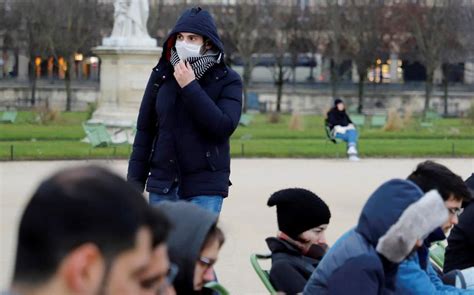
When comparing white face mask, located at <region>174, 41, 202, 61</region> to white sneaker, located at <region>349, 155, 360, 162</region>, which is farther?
white sneaker, located at <region>349, 155, 360, 162</region>

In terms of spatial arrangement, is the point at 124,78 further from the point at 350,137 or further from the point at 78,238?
the point at 78,238

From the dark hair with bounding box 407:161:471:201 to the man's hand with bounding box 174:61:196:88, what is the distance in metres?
1.43

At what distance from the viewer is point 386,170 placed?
2095 cm

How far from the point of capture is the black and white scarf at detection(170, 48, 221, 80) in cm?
675

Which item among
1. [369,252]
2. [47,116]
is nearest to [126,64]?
[47,116]

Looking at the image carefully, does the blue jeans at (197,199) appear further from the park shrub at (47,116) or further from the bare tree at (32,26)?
the bare tree at (32,26)

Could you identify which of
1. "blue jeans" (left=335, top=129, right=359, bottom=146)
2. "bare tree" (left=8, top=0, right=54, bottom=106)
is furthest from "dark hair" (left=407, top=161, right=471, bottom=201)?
"bare tree" (left=8, top=0, right=54, bottom=106)

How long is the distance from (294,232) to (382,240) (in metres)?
1.35

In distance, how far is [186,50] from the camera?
22.0 ft

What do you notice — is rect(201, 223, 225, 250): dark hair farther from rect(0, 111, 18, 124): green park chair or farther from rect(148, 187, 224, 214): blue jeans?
rect(0, 111, 18, 124): green park chair

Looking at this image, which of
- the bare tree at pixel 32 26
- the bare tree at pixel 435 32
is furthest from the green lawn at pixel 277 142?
the bare tree at pixel 435 32

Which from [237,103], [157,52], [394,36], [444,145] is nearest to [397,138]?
[444,145]

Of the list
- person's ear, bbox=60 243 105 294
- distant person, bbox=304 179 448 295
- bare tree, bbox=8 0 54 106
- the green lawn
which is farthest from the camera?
bare tree, bbox=8 0 54 106

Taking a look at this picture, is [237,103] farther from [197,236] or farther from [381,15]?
[381,15]
